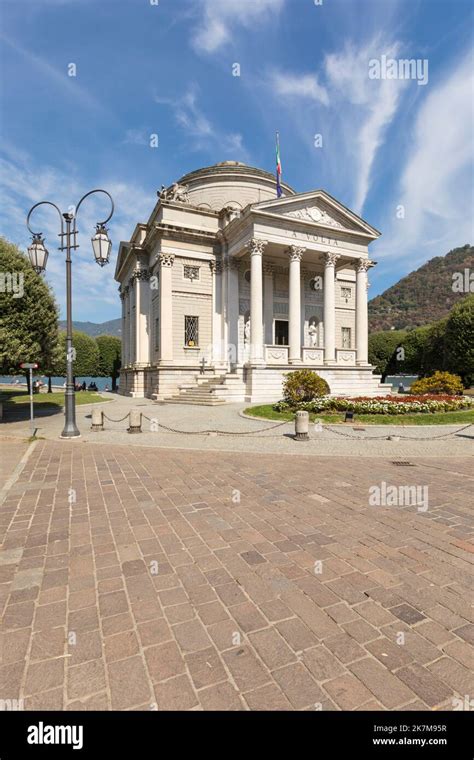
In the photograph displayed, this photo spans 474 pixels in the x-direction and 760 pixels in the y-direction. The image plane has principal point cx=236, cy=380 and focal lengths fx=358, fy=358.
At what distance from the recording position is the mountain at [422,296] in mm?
111125

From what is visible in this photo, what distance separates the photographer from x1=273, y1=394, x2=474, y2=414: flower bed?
15.5 meters

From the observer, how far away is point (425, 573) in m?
3.70

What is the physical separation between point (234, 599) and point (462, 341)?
128 ft

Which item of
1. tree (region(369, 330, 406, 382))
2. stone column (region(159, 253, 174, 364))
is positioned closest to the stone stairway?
stone column (region(159, 253, 174, 364))

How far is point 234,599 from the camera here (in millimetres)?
3270

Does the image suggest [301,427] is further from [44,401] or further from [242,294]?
[44,401]

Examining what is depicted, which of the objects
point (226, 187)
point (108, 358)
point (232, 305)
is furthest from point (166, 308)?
point (108, 358)

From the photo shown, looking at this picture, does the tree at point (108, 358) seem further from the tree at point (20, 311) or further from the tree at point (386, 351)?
the tree at point (386, 351)

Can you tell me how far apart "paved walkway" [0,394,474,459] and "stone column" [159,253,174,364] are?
11.7 metres

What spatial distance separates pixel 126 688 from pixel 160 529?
246cm

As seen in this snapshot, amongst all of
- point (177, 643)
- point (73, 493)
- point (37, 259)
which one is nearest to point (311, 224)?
point (37, 259)

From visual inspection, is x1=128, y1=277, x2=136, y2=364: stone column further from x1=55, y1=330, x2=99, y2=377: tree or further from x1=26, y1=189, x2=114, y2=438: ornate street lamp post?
x1=26, y1=189, x2=114, y2=438: ornate street lamp post

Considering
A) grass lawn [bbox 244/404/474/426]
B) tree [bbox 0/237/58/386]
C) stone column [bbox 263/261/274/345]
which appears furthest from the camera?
stone column [bbox 263/261/274/345]

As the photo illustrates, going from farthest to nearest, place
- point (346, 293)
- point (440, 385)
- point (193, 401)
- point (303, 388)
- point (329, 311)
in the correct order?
1. point (346, 293)
2. point (329, 311)
3. point (193, 401)
4. point (440, 385)
5. point (303, 388)
